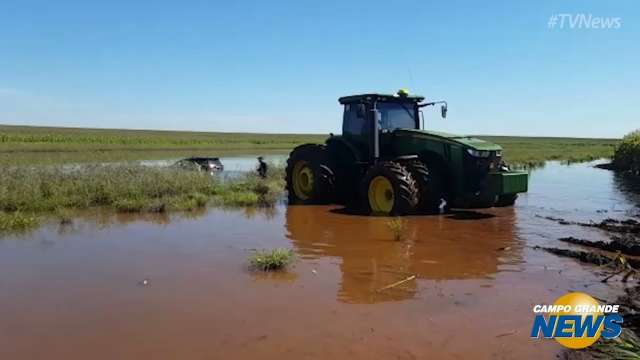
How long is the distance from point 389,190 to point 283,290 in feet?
18.1

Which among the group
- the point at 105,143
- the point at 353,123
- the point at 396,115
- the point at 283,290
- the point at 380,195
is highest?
the point at 396,115

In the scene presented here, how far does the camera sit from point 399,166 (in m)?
10.9

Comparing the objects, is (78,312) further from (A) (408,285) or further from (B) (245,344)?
(A) (408,285)

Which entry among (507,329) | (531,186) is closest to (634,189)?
(531,186)

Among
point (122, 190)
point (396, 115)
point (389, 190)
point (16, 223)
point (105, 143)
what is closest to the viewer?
point (16, 223)

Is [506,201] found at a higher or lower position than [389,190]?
lower

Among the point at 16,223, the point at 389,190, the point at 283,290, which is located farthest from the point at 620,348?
the point at 16,223

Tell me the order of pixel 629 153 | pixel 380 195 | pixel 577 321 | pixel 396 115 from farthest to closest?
1. pixel 629 153
2. pixel 396 115
3. pixel 380 195
4. pixel 577 321

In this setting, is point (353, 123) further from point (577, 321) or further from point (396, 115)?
point (577, 321)

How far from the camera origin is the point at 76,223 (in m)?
10.4

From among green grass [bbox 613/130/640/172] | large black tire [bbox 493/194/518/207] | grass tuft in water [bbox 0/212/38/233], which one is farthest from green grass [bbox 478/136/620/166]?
grass tuft in water [bbox 0/212/38/233]

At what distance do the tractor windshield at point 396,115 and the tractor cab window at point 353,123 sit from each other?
1.45 feet

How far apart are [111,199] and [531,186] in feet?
41.5

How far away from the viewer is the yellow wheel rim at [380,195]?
1121 centimetres
